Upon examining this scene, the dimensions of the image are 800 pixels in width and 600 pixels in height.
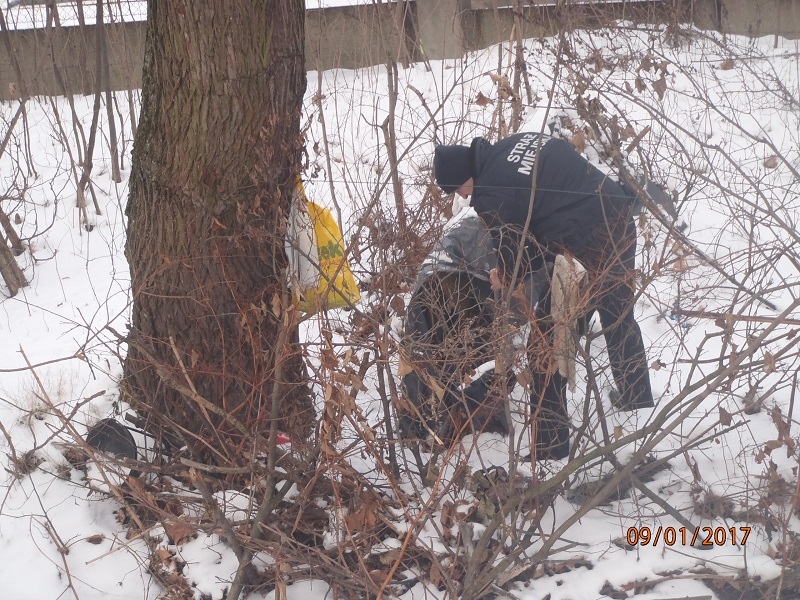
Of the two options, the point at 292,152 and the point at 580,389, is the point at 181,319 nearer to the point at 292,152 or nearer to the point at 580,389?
the point at 292,152

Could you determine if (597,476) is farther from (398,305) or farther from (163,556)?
(163,556)

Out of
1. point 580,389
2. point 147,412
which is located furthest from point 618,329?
point 147,412

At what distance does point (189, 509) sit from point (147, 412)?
1.54 feet

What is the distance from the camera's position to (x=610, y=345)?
11.3 feet

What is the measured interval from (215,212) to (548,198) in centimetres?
143

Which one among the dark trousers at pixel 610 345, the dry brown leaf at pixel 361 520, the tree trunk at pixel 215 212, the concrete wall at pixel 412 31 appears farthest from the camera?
the concrete wall at pixel 412 31

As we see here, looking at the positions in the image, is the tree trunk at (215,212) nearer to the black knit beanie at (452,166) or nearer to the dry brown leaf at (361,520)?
the dry brown leaf at (361,520)

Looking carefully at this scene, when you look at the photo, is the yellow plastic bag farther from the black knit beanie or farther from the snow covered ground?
the black knit beanie

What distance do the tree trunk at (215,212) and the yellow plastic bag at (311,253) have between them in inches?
2.5

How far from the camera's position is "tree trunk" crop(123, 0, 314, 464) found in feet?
9.52
